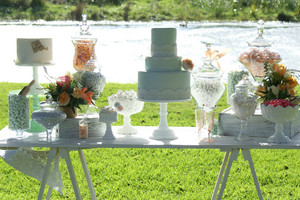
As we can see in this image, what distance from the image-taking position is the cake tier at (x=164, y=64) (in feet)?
9.38

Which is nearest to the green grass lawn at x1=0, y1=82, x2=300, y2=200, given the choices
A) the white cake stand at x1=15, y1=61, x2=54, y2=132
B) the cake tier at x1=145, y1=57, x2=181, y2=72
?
the white cake stand at x1=15, y1=61, x2=54, y2=132

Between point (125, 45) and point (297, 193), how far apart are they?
9095mm

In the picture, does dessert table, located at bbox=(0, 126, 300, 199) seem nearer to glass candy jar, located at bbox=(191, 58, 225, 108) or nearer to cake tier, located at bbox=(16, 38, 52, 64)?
glass candy jar, located at bbox=(191, 58, 225, 108)

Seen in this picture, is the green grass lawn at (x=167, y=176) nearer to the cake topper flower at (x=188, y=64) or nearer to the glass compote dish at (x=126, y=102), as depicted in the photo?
the glass compote dish at (x=126, y=102)

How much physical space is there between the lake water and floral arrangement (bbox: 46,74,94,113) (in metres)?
5.09

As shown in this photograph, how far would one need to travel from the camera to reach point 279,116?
8.93 ft

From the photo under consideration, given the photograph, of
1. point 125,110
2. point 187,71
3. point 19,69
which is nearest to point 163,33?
point 187,71

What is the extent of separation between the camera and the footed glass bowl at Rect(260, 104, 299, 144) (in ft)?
8.89

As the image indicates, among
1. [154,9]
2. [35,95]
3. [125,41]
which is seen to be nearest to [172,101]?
[35,95]

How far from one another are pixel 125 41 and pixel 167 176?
9346 millimetres

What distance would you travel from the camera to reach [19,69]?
9945mm

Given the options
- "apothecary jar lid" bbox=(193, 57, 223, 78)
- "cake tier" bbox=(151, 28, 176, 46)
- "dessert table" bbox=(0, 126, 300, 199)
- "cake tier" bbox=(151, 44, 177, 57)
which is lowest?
"dessert table" bbox=(0, 126, 300, 199)

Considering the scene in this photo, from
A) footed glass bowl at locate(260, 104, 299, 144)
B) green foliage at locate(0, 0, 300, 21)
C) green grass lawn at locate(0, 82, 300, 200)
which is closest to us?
footed glass bowl at locate(260, 104, 299, 144)

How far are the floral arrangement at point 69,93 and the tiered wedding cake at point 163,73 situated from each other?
0.30 metres
